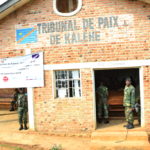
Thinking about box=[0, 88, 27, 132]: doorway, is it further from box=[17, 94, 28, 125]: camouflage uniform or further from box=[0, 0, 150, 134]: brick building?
box=[0, 0, 150, 134]: brick building

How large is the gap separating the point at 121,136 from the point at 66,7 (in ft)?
17.5

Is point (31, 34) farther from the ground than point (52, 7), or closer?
closer

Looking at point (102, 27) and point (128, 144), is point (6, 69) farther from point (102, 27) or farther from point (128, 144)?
point (128, 144)

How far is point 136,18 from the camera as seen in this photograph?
343 inches

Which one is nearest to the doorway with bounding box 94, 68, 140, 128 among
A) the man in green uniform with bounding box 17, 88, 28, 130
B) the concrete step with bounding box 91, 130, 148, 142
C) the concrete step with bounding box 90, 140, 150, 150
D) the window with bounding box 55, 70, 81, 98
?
the window with bounding box 55, 70, 81, 98

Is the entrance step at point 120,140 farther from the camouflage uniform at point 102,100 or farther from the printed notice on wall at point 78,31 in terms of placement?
the printed notice on wall at point 78,31

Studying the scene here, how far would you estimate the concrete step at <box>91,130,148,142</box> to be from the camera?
8266 millimetres

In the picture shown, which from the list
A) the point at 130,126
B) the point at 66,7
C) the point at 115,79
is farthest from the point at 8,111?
the point at 130,126

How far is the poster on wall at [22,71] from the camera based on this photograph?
31.8 feet

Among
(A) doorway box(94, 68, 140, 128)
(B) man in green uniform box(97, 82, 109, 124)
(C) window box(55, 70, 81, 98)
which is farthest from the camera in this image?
(A) doorway box(94, 68, 140, 128)

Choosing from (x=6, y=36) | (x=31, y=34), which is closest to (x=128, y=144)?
(x=31, y=34)

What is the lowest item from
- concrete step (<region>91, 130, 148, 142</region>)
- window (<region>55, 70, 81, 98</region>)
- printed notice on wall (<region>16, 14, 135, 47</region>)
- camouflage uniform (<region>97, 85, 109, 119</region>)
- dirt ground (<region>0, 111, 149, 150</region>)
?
dirt ground (<region>0, 111, 149, 150</region>)

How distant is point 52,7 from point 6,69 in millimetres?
3304

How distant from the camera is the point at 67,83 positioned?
9523mm
